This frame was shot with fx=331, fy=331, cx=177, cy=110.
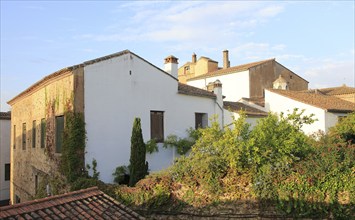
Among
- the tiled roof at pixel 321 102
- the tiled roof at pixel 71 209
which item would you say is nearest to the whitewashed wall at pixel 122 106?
the tiled roof at pixel 71 209

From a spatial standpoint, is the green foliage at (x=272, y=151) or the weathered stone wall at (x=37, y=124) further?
the weathered stone wall at (x=37, y=124)

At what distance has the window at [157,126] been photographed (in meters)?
17.1

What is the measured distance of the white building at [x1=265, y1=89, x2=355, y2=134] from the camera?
22.4 m

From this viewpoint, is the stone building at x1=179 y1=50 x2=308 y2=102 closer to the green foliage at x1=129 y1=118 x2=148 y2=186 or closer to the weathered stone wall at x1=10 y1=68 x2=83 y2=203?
the weathered stone wall at x1=10 y1=68 x2=83 y2=203

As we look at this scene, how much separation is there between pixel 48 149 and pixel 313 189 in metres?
12.5

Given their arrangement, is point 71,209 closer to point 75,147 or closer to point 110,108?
point 75,147

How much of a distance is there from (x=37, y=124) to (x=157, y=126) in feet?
23.4

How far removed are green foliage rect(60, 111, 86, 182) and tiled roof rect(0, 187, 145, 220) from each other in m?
7.25

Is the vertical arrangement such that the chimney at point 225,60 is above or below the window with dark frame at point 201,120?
above

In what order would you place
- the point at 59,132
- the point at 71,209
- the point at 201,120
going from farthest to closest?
the point at 201,120 → the point at 59,132 → the point at 71,209

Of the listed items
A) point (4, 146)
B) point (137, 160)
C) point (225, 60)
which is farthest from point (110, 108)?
point (225, 60)

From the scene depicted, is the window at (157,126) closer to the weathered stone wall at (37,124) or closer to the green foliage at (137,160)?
the green foliage at (137,160)

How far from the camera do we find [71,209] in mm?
6496

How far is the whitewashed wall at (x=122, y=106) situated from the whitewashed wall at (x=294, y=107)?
33.0 feet
